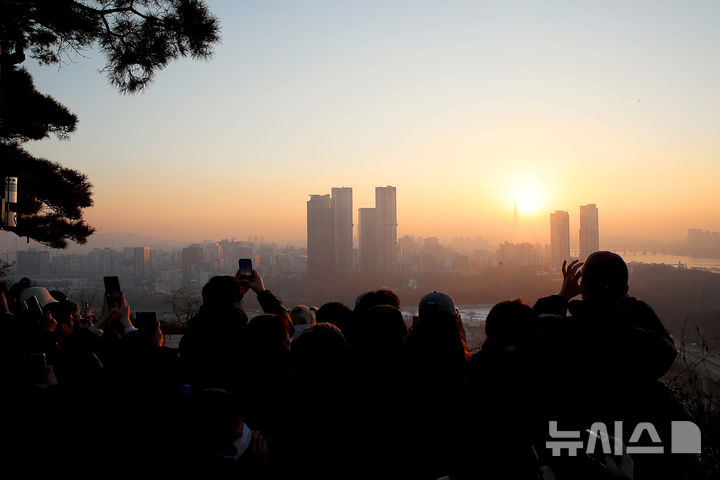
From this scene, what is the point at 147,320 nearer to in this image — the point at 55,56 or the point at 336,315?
the point at 336,315


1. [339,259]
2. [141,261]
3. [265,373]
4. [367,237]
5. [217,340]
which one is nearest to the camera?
[265,373]

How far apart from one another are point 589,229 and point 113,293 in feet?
22.3

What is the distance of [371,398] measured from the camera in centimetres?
209

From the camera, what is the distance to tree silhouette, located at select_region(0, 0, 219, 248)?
4.61 meters

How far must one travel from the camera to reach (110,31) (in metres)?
4.94

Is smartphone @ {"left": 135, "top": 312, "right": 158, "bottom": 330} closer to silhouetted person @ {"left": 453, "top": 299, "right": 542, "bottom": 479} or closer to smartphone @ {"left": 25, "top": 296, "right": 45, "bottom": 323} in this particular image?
smartphone @ {"left": 25, "top": 296, "right": 45, "bottom": 323}

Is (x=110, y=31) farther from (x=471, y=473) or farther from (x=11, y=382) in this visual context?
(x=471, y=473)

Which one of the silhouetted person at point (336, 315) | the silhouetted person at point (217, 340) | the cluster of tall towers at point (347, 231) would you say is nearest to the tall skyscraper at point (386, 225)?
the cluster of tall towers at point (347, 231)

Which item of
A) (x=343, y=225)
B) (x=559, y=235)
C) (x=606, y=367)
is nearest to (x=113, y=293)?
(x=606, y=367)

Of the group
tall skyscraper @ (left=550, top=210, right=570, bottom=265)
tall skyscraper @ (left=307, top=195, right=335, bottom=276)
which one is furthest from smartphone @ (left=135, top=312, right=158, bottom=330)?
tall skyscraper @ (left=307, top=195, right=335, bottom=276)

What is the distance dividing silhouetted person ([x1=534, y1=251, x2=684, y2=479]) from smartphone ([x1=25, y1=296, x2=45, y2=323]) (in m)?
3.16

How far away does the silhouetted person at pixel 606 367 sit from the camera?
1952 mm

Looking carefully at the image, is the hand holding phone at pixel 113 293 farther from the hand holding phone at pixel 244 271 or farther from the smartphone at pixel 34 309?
the hand holding phone at pixel 244 271

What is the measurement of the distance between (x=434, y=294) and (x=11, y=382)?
231 cm
